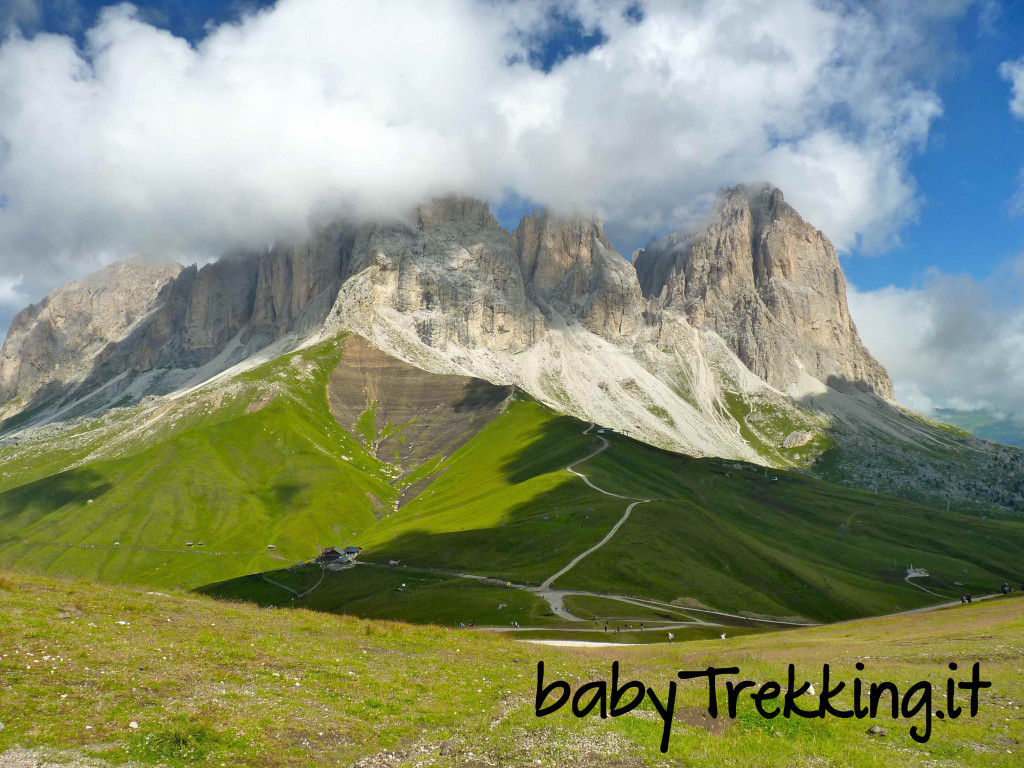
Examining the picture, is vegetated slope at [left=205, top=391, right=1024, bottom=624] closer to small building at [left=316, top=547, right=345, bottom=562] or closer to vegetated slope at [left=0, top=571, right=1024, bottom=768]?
small building at [left=316, top=547, right=345, bottom=562]

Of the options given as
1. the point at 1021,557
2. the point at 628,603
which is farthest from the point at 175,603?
the point at 1021,557

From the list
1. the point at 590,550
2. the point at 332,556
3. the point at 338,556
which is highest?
the point at 590,550

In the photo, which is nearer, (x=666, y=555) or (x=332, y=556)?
(x=666, y=555)

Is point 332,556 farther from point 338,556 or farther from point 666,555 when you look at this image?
point 666,555

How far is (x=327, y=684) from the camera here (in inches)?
1014

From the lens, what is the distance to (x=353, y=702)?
24.1 m

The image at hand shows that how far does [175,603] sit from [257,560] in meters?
175

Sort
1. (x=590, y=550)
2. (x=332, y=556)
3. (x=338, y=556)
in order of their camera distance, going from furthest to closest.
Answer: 1. (x=332, y=556)
2. (x=338, y=556)
3. (x=590, y=550)

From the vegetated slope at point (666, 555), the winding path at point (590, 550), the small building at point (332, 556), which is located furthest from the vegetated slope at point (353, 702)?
the small building at point (332, 556)

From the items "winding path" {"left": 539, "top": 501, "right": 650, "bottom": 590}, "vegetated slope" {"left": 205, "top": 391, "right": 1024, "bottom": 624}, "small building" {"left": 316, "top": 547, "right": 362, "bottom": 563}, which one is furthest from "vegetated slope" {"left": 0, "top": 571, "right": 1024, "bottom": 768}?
"small building" {"left": 316, "top": 547, "right": 362, "bottom": 563}

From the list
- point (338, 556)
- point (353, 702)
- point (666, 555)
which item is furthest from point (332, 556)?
point (353, 702)

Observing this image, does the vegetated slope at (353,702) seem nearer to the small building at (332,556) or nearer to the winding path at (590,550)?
the winding path at (590,550)

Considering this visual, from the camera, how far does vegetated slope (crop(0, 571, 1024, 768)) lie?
1967 cm

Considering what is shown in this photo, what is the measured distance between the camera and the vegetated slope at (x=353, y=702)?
1967 cm
